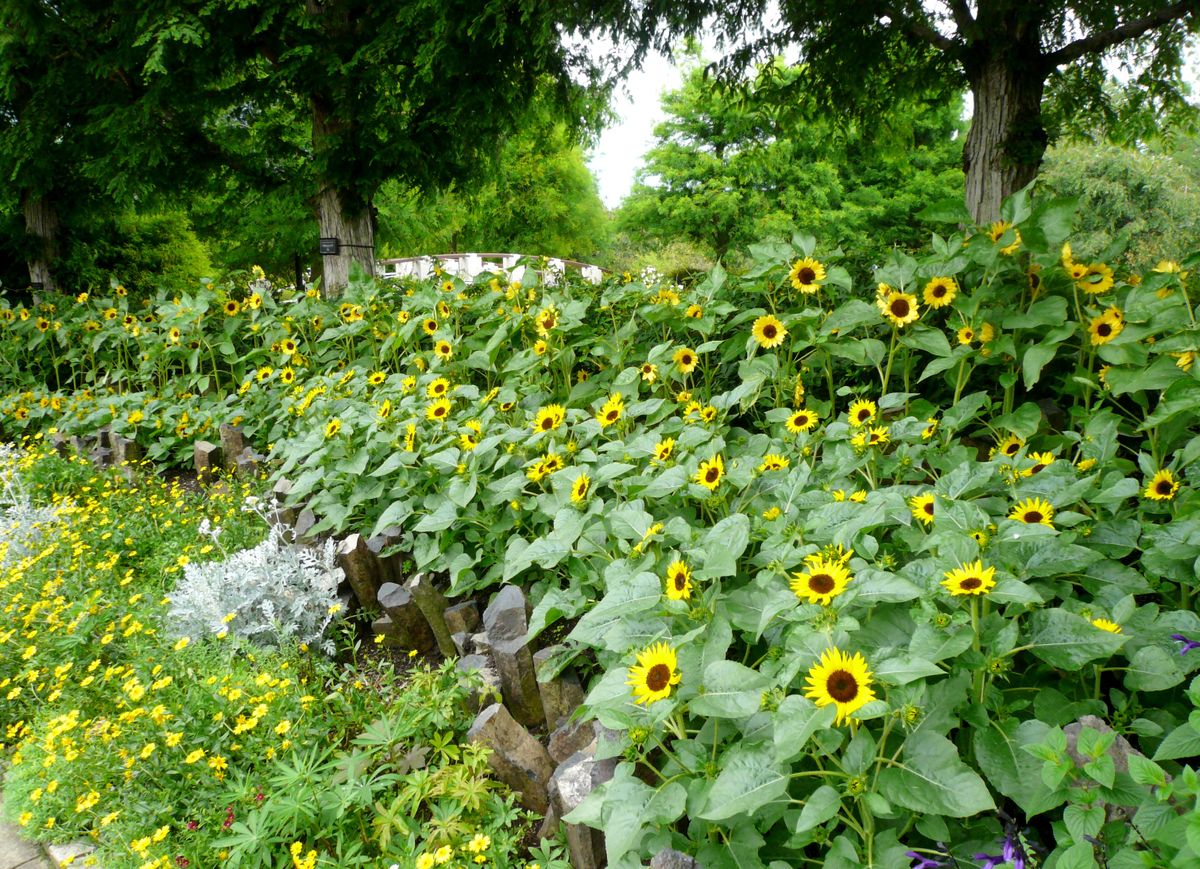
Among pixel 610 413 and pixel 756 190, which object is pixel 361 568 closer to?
pixel 610 413

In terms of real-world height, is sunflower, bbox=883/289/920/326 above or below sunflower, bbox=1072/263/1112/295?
below

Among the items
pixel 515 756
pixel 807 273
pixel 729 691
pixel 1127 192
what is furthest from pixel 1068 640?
pixel 1127 192

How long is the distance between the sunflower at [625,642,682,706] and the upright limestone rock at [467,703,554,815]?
0.54 metres

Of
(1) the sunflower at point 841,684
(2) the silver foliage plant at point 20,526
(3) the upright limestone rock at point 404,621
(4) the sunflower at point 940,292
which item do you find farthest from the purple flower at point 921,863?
(2) the silver foliage plant at point 20,526

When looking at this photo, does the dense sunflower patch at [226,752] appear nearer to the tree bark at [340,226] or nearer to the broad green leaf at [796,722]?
the broad green leaf at [796,722]

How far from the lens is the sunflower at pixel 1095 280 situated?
247cm

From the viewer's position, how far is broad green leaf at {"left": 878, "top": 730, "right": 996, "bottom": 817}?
1161 mm

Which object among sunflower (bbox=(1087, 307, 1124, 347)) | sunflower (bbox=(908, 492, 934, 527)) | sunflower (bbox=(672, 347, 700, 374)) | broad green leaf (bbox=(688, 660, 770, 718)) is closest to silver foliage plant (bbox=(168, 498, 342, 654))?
sunflower (bbox=(672, 347, 700, 374))

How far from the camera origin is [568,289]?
154 inches

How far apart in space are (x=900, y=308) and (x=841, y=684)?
1.69 m

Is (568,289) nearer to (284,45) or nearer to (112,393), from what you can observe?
(112,393)

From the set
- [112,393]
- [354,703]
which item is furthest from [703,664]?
Result: [112,393]

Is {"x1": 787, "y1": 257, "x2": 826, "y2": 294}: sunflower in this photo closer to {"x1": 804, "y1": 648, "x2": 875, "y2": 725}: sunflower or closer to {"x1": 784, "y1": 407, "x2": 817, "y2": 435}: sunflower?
{"x1": 784, "y1": 407, "x2": 817, "y2": 435}: sunflower

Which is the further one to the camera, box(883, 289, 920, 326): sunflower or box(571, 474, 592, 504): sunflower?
box(883, 289, 920, 326): sunflower
